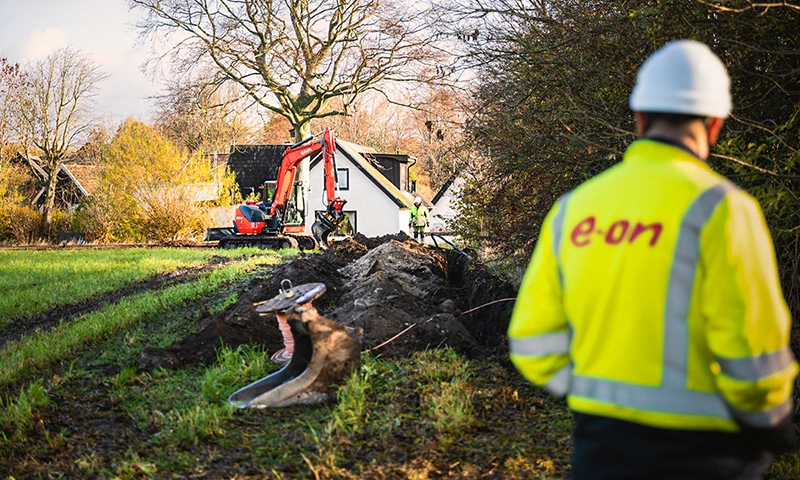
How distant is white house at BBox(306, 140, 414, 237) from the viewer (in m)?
47.9

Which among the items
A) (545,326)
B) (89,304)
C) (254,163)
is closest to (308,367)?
(545,326)

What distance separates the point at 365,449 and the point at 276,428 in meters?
0.82

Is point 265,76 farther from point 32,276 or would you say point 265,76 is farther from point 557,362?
point 557,362

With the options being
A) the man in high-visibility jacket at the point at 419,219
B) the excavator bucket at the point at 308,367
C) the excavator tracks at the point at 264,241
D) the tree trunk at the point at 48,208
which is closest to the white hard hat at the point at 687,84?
the excavator bucket at the point at 308,367

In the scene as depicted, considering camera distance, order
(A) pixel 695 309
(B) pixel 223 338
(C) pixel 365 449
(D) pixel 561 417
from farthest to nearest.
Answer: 1. (B) pixel 223 338
2. (D) pixel 561 417
3. (C) pixel 365 449
4. (A) pixel 695 309

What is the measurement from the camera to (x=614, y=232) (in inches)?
93.5

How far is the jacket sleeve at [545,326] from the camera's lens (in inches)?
101

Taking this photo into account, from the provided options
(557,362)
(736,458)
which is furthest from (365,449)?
(736,458)

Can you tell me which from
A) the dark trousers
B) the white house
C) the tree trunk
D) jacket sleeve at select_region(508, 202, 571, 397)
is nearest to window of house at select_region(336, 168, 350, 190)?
the white house

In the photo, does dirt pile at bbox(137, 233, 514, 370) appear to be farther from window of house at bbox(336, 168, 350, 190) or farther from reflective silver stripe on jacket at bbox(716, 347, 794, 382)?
window of house at bbox(336, 168, 350, 190)

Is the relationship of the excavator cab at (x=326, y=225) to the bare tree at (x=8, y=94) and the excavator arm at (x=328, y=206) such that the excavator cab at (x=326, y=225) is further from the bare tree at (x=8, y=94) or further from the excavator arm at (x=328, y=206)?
the bare tree at (x=8, y=94)

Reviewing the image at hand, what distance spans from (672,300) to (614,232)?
26 cm

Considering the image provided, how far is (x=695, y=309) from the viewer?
2260 mm

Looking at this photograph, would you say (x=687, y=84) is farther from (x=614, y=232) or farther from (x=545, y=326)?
(x=545, y=326)
